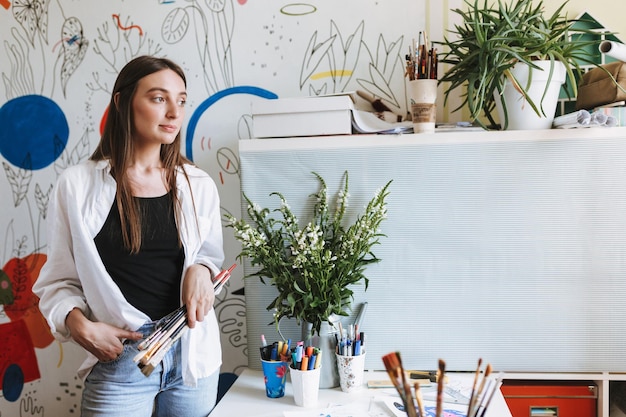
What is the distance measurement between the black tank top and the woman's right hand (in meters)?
0.08

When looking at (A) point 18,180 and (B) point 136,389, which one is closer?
(B) point 136,389

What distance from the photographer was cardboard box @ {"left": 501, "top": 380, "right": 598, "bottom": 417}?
149cm

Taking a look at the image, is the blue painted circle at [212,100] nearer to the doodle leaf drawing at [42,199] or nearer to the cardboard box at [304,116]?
the cardboard box at [304,116]

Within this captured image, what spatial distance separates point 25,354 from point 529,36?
201 cm

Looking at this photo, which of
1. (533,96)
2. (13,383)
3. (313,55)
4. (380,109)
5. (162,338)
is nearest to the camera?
(162,338)

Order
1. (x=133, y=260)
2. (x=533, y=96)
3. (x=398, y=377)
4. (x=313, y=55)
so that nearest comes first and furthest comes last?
1. (x=398, y=377)
2. (x=133, y=260)
3. (x=533, y=96)
4. (x=313, y=55)

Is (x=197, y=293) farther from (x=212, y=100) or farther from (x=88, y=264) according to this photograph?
(x=212, y=100)

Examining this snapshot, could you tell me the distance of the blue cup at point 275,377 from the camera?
1.40 metres

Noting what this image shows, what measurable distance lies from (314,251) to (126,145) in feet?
1.73

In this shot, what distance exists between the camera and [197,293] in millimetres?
1297

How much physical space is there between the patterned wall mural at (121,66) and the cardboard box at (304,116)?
0.36 m

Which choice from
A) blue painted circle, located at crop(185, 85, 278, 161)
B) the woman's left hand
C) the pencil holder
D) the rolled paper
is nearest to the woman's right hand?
the woman's left hand

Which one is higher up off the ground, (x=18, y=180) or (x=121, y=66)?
(x=121, y=66)

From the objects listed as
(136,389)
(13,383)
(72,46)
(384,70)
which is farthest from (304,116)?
(13,383)
